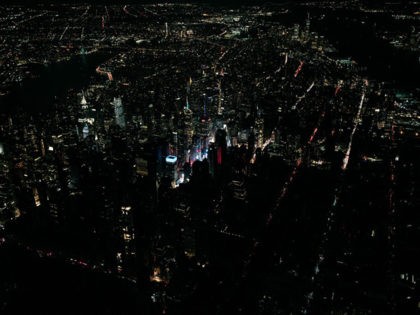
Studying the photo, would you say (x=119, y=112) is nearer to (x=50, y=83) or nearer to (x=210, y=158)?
(x=50, y=83)

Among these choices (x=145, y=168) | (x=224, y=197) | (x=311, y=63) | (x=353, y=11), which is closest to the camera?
(x=224, y=197)

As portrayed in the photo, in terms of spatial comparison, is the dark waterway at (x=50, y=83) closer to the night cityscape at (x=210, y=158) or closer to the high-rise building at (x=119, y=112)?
the night cityscape at (x=210, y=158)

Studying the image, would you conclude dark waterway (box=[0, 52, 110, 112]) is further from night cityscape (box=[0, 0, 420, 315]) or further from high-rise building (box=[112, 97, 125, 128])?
high-rise building (box=[112, 97, 125, 128])

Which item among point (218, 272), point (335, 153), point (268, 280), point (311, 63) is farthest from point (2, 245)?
point (311, 63)

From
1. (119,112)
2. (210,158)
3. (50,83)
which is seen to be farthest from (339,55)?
(50,83)

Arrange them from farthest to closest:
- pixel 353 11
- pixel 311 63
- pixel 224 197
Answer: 1. pixel 311 63
2. pixel 353 11
3. pixel 224 197

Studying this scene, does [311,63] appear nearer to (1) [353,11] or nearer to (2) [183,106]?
(1) [353,11]

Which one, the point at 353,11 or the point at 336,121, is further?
the point at 353,11
